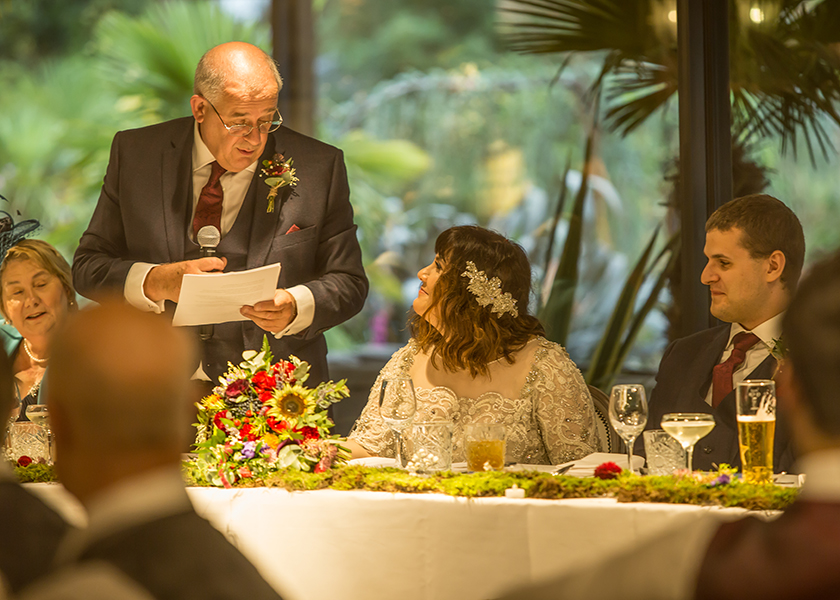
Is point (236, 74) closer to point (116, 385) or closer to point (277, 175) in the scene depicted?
point (277, 175)

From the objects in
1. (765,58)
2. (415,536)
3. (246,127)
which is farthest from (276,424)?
(765,58)

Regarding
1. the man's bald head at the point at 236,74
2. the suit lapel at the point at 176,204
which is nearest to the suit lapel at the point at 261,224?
the suit lapel at the point at 176,204

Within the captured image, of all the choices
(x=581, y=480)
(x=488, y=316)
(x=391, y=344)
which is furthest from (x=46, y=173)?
(x=581, y=480)

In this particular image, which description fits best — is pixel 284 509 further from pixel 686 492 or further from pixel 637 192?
pixel 637 192

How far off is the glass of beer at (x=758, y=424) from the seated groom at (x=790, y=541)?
3.51ft

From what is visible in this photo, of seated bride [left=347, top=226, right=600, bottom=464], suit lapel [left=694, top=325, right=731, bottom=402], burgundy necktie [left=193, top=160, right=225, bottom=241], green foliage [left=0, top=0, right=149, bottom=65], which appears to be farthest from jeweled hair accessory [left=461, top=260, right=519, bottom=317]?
green foliage [left=0, top=0, right=149, bottom=65]

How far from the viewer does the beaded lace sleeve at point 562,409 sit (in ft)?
9.76

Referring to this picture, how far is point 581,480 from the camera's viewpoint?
2.07 meters

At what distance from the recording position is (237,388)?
7.92 ft

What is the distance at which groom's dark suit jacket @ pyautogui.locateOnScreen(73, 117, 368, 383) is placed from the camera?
3.64 meters

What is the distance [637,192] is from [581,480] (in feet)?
10.2

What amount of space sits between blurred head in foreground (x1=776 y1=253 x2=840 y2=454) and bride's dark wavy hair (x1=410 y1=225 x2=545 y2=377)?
7.06 feet

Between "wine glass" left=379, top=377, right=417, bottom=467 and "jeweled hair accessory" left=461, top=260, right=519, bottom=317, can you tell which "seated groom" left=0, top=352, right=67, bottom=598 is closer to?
"wine glass" left=379, top=377, right=417, bottom=467

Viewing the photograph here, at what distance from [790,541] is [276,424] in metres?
1.65
